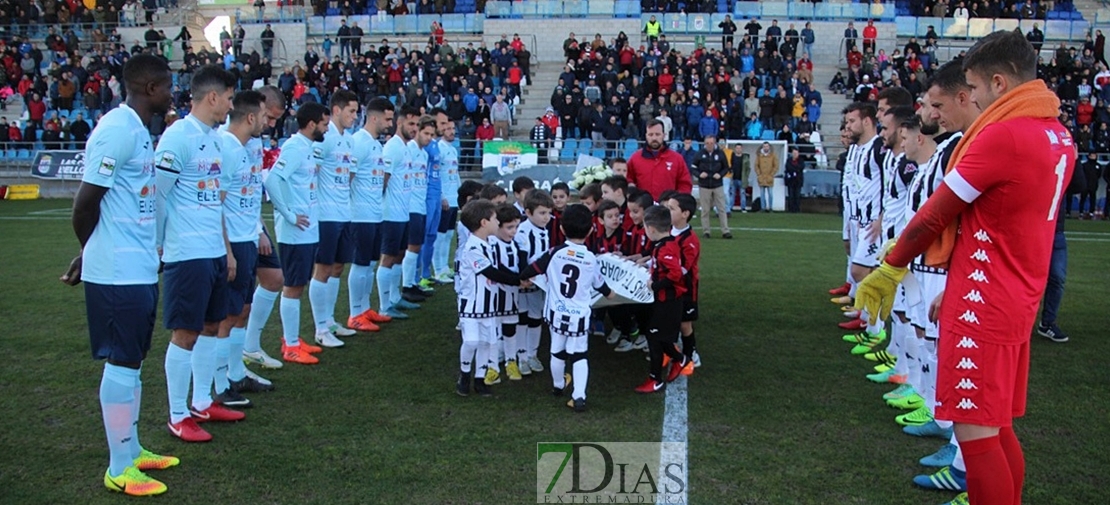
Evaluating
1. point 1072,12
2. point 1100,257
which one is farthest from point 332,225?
point 1072,12

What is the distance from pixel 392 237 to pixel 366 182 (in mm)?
950

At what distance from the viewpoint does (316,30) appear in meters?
36.2

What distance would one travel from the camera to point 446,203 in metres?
11.1

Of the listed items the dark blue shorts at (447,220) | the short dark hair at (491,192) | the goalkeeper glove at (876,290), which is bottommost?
the dark blue shorts at (447,220)

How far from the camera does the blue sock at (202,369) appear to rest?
5.67m

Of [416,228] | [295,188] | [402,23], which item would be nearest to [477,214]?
[295,188]

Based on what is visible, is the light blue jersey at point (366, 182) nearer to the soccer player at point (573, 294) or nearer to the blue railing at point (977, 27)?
the soccer player at point (573, 294)

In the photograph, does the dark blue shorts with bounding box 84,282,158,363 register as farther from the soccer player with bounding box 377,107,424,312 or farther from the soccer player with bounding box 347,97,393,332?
the soccer player with bounding box 377,107,424,312

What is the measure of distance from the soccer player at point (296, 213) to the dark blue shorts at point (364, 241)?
41.5 inches

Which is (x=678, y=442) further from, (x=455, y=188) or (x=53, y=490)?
(x=455, y=188)

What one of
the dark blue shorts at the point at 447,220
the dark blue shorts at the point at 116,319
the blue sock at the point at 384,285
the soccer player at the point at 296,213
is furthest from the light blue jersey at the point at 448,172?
the dark blue shorts at the point at 116,319

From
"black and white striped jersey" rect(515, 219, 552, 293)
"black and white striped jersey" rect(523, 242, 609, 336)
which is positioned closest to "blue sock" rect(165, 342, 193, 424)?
"black and white striped jersey" rect(523, 242, 609, 336)

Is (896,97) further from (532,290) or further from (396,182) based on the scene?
(396,182)

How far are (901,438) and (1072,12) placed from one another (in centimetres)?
3402
